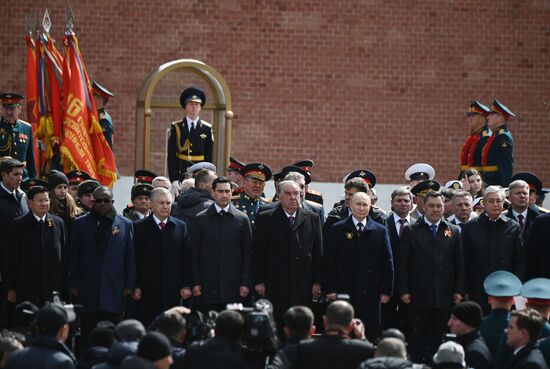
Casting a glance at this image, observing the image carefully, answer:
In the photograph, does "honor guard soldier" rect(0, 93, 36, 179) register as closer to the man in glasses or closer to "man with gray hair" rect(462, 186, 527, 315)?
the man in glasses

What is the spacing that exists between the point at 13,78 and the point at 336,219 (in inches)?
342

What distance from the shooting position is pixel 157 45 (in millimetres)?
20234

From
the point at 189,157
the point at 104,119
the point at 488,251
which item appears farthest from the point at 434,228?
the point at 104,119

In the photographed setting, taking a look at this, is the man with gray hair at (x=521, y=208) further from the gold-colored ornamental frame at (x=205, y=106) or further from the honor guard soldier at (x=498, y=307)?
the gold-colored ornamental frame at (x=205, y=106)

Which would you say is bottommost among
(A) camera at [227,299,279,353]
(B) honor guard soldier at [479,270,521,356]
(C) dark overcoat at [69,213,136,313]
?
(A) camera at [227,299,279,353]

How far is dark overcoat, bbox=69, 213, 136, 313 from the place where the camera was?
12008 mm

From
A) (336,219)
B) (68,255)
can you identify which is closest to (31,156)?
(68,255)

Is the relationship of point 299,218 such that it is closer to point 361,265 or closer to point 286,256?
point 286,256

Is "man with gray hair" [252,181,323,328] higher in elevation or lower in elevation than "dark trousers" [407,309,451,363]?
higher

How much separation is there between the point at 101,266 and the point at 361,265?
8.14ft

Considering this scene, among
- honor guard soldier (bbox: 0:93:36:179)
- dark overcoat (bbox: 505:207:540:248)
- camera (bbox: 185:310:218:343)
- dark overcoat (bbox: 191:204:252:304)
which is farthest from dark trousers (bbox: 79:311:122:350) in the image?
dark overcoat (bbox: 505:207:540:248)

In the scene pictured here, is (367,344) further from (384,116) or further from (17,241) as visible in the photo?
(384,116)

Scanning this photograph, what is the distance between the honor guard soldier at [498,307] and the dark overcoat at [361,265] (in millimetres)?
1953

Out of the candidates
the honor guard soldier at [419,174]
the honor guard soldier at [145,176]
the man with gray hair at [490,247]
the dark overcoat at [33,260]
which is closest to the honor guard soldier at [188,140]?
the honor guard soldier at [145,176]
